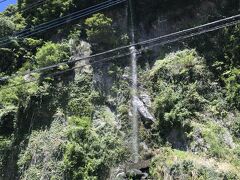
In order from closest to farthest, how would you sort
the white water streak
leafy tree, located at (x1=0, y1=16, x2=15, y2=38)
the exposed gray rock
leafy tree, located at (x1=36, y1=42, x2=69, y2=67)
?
the white water streak
the exposed gray rock
leafy tree, located at (x1=36, y1=42, x2=69, y2=67)
leafy tree, located at (x1=0, y1=16, x2=15, y2=38)

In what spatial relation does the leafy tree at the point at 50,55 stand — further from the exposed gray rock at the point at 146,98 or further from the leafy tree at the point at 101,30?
the exposed gray rock at the point at 146,98

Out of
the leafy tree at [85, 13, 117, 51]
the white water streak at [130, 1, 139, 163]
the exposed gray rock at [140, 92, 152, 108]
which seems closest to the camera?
the white water streak at [130, 1, 139, 163]

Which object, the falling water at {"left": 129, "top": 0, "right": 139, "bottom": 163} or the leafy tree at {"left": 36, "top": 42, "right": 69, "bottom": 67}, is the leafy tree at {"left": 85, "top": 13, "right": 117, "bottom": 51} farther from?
the leafy tree at {"left": 36, "top": 42, "right": 69, "bottom": 67}

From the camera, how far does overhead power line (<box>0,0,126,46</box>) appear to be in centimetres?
1932

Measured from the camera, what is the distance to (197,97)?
15.5 m

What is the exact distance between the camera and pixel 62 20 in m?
20.2

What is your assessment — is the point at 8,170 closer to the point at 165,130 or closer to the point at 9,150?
the point at 9,150

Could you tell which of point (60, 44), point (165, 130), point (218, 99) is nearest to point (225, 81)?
point (218, 99)

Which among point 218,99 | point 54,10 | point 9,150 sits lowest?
point 9,150

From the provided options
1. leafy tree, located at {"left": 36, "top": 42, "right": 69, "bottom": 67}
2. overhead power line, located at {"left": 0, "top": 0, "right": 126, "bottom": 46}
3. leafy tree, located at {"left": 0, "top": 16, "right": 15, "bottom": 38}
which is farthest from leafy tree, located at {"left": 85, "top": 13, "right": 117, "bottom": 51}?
leafy tree, located at {"left": 0, "top": 16, "right": 15, "bottom": 38}

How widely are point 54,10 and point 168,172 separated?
10336 mm

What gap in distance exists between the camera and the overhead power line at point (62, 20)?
1932cm

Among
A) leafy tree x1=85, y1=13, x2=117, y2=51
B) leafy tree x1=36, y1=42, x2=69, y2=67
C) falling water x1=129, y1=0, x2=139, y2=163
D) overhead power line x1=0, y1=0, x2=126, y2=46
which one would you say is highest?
overhead power line x1=0, y1=0, x2=126, y2=46

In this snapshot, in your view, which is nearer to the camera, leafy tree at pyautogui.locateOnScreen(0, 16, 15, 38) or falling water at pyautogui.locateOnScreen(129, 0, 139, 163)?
falling water at pyautogui.locateOnScreen(129, 0, 139, 163)
